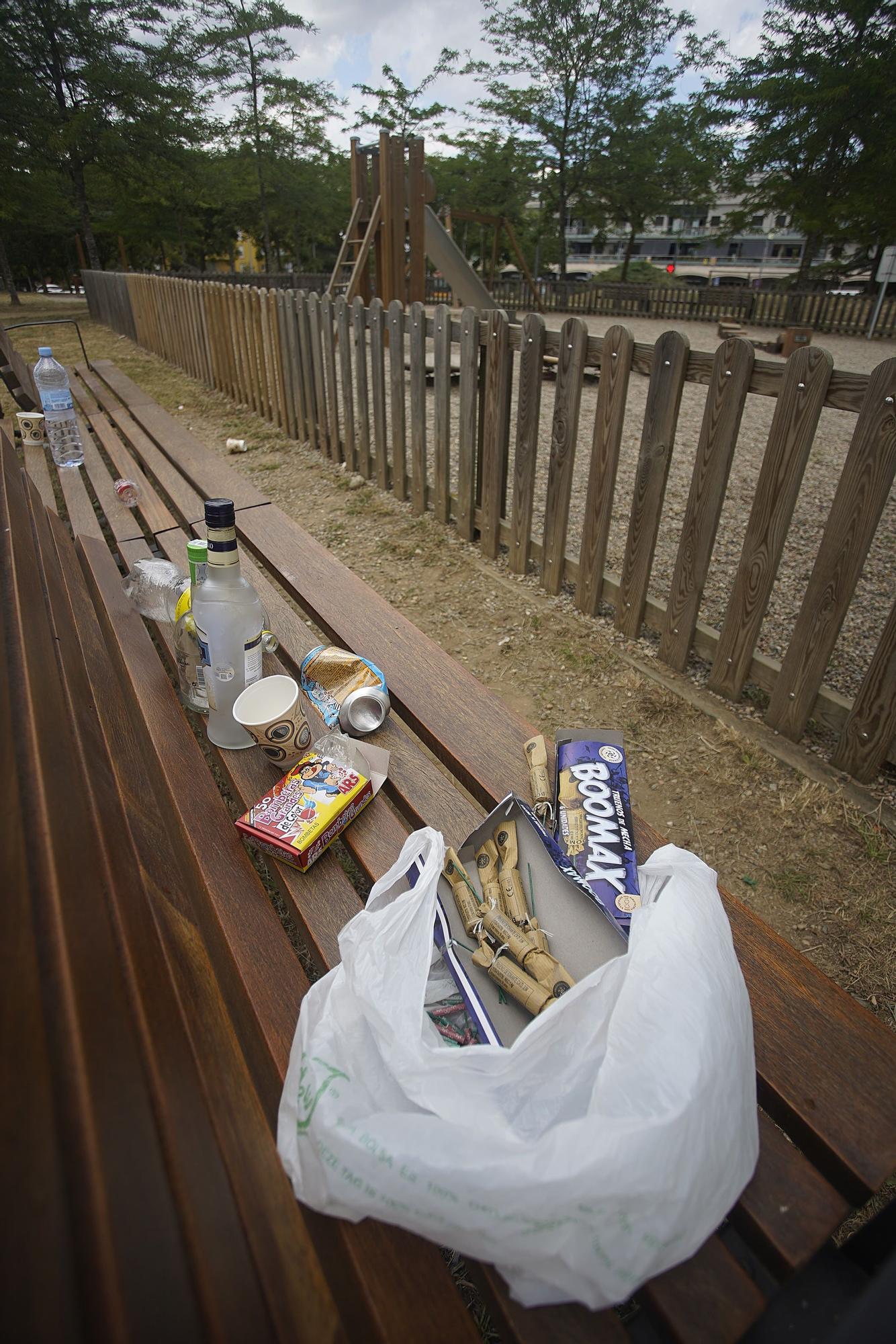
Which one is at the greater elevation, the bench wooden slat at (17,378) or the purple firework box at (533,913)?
the bench wooden slat at (17,378)

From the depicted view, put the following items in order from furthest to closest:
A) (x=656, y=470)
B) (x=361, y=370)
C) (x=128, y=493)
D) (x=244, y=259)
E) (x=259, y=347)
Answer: (x=244, y=259)
(x=259, y=347)
(x=361, y=370)
(x=128, y=493)
(x=656, y=470)

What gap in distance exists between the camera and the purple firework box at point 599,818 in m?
1.22

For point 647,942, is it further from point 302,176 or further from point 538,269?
point 538,269

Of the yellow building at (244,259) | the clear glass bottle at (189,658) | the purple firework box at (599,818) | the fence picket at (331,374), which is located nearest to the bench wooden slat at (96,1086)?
the purple firework box at (599,818)

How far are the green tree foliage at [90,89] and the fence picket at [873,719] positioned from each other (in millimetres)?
27255

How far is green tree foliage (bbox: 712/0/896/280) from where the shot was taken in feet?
64.8

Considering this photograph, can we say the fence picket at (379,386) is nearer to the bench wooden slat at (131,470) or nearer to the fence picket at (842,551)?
the bench wooden slat at (131,470)

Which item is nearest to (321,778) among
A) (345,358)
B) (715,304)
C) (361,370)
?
(361,370)

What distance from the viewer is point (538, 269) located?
3378 centimetres

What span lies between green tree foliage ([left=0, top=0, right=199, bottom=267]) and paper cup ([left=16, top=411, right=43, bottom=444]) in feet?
76.2

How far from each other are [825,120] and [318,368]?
970 inches

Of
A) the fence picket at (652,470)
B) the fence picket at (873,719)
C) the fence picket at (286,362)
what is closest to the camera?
the fence picket at (873,719)

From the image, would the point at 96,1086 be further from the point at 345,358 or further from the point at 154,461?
the point at 345,358

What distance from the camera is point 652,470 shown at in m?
2.92
